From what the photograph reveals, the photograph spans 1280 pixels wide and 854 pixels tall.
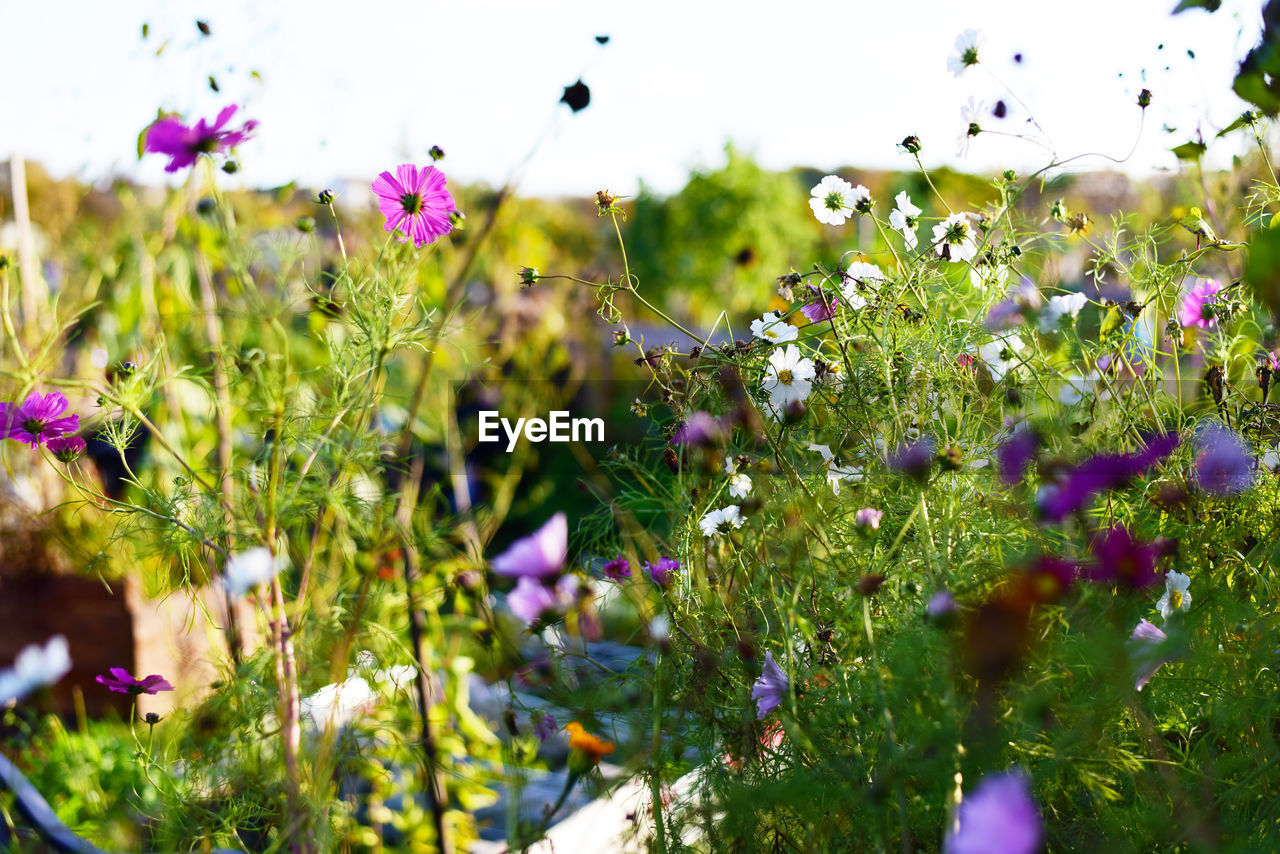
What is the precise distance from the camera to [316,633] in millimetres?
877

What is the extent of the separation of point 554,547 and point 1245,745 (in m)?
0.54

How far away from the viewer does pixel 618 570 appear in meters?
0.89

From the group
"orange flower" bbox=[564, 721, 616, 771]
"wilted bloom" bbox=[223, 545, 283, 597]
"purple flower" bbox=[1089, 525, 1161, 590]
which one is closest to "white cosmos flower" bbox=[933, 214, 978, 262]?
"purple flower" bbox=[1089, 525, 1161, 590]

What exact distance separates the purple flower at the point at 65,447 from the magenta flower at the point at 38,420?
0.01 meters

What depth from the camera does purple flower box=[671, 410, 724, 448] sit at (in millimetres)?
780

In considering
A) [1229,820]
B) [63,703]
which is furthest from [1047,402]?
[63,703]

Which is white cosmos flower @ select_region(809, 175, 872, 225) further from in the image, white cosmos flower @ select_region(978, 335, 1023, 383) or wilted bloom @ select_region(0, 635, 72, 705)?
wilted bloom @ select_region(0, 635, 72, 705)

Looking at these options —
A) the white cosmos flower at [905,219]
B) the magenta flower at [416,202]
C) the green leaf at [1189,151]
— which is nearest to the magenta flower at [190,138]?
the magenta flower at [416,202]

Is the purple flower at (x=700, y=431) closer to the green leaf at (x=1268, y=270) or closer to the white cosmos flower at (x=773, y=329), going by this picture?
the white cosmos flower at (x=773, y=329)

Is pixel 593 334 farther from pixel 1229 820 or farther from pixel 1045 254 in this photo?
pixel 1229 820

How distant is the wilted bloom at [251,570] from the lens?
683 mm

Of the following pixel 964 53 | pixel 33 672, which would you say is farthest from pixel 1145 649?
pixel 33 672

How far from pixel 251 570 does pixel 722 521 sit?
0.36 meters

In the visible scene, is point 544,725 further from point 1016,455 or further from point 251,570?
point 1016,455
